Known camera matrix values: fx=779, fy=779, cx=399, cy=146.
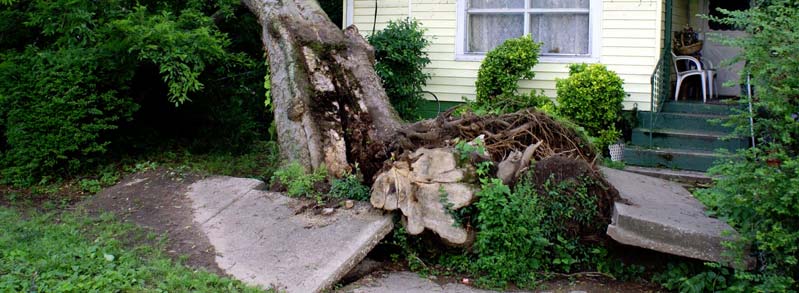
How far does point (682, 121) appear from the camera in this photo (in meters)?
9.66

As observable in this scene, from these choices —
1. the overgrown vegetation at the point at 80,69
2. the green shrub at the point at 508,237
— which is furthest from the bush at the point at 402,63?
the green shrub at the point at 508,237

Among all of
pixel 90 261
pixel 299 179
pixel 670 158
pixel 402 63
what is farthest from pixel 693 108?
pixel 90 261

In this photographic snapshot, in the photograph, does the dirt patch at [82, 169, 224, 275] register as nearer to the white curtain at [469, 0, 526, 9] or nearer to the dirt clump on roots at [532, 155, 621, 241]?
the dirt clump on roots at [532, 155, 621, 241]

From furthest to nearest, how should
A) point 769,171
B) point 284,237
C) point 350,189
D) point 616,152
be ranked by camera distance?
point 616,152 → point 350,189 → point 284,237 → point 769,171

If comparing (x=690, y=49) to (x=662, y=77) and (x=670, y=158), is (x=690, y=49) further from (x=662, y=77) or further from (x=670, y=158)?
(x=670, y=158)

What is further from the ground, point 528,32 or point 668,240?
point 528,32

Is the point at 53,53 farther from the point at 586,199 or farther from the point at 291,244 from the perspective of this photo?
the point at 586,199

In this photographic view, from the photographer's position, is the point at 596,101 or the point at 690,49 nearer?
the point at 596,101

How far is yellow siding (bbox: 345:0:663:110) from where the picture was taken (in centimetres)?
1004

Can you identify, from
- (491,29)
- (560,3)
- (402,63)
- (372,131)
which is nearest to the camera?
(372,131)

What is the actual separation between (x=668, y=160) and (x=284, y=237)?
4943 millimetres

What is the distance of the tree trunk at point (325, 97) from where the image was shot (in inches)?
311

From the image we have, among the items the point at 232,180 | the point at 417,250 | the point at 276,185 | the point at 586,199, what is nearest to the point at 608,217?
the point at 586,199

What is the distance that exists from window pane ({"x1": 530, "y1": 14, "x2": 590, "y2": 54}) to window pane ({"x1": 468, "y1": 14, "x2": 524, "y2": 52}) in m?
0.25
